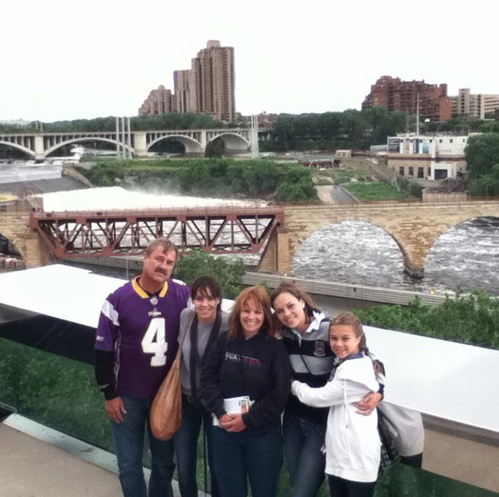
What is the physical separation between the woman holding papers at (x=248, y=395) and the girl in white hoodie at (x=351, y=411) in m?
0.19

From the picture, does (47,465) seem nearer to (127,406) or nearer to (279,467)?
(127,406)

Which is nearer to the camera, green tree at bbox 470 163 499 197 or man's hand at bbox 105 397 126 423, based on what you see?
man's hand at bbox 105 397 126 423

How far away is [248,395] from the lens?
264 centimetres

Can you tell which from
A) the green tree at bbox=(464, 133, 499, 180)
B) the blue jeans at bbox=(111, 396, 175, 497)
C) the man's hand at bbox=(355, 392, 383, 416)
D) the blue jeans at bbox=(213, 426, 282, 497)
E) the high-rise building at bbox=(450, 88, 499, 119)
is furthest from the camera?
the high-rise building at bbox=(450, 88, 499, 119)

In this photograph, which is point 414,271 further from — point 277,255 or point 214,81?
point 214,81

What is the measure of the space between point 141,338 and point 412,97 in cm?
10149

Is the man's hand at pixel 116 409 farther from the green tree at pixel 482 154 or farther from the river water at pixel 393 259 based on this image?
the green tree at pixel 482 154

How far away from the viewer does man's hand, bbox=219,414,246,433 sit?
2.63 meters

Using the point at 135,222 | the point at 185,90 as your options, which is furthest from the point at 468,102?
the point at 135,222

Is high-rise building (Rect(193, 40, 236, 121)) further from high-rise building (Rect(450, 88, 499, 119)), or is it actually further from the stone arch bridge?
the stone arch bridge

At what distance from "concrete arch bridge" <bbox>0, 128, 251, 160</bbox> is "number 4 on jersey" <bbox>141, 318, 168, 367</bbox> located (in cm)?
7710

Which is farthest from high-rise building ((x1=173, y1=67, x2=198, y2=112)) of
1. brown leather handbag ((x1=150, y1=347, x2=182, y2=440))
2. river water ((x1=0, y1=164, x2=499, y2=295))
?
brown leather handbag ((x1=150, y1=347, x2=182, y2=440))

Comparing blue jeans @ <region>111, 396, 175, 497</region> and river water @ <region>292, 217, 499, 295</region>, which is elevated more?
blue jeans @ <region>111, 396, 175, 497</region>

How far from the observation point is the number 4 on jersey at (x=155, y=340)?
285cm
